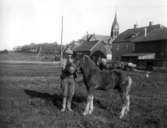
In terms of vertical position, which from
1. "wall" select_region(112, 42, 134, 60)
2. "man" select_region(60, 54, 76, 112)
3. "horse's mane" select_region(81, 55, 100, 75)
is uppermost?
"wall" select_region(112, 42, 134, 60)

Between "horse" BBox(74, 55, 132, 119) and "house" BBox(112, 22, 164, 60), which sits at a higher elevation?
→ "house" BBox(112, 22, 164, 60)

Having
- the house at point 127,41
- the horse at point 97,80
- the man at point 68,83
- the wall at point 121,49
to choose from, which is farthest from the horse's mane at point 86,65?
the wall at point 121,49

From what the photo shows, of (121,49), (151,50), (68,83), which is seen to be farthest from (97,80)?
(121,49)

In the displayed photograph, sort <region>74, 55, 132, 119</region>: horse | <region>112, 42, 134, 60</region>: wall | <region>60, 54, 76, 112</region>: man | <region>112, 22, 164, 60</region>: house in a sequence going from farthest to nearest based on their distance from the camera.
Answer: <region>112, 42, 134, 60</region>: wall
<region>112, 22, 164, 60</region>: house
<region>60, 54, 76, 112</region>: man
<region>74, 55, 132, 119</region>: horse

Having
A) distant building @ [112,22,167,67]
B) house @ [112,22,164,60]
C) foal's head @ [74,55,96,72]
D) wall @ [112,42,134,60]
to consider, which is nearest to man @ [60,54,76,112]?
foal's head @ [74,55,96,72]

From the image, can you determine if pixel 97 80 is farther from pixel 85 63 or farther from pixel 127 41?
pixel 127 41

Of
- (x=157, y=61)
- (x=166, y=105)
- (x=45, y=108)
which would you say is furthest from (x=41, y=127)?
(x=157, y=61)

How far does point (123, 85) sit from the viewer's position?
6.91 metres

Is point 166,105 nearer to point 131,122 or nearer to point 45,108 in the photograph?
point 131,122

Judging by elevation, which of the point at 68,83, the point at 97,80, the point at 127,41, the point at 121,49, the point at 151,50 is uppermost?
the point at 127,41

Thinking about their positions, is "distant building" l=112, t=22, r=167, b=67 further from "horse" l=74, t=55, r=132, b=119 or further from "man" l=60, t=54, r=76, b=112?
"man" l=60, t=54, r=76, b=112

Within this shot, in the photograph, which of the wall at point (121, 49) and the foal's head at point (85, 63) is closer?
the foal's head at point (85, 63)

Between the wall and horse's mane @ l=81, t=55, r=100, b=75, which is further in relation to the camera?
the wall

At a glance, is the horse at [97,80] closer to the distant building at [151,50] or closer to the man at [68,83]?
the man at [68,83]
